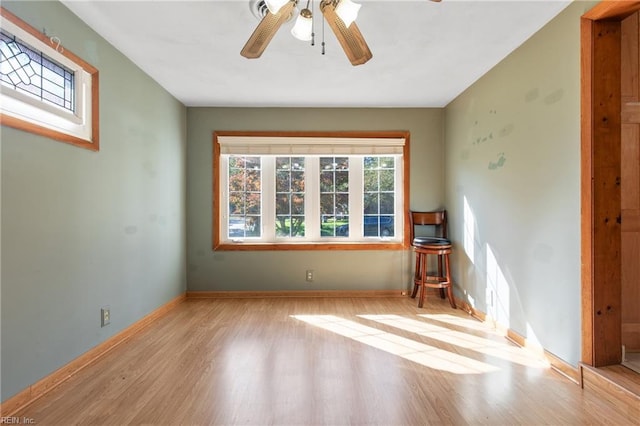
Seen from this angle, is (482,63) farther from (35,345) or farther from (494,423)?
(35,345)

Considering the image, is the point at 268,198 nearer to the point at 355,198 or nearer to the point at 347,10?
the point at 355,198

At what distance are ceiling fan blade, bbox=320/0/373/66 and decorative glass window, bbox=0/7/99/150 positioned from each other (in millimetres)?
1647

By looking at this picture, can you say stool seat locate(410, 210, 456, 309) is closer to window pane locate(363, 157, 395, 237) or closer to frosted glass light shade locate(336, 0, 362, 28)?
window pane locate(363, 157, 395, 237)

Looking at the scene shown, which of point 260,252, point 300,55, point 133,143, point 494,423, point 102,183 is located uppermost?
point 300,55

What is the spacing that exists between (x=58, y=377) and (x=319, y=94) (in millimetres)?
3208

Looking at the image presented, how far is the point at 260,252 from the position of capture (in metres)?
3.91

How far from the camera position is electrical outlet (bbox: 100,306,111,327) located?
92.4 inches

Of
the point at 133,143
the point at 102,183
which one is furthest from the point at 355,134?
the point at 102,183

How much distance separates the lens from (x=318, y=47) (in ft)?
8.04

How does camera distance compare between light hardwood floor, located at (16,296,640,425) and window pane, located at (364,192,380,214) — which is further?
window pane, located at (364,192,380,214)

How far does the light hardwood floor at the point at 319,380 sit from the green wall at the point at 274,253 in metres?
0.90

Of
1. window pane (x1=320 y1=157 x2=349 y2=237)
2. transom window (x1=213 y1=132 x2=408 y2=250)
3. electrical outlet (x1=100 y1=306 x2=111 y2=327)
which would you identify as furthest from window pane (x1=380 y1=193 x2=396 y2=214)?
electrical outlet (x1=100 y1=306 x2=111 y2=327)

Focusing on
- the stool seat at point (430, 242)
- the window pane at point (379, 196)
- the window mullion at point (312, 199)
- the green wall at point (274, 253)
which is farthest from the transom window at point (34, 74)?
the stool seat at point (430, 242)

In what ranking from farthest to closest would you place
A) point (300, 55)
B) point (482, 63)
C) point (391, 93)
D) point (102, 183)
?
point (391, 93)
point (482, 63)
point (300, 55)
point (102, 183)
